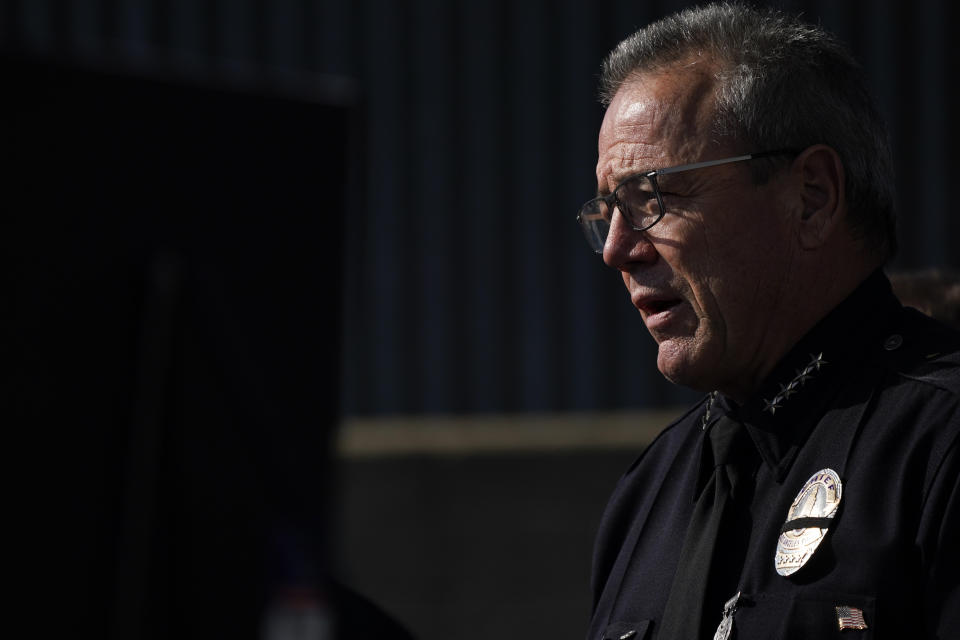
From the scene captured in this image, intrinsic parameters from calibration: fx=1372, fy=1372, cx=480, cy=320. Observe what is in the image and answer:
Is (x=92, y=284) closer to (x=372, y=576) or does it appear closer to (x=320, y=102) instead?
(x=320, y=102)

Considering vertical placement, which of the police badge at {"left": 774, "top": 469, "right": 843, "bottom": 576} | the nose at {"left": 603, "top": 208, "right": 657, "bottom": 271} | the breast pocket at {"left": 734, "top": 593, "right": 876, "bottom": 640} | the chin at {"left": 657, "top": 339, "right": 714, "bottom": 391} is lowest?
the breast pocket at {"left": 734, "top": 593, "right": 876, "bottom": 640}

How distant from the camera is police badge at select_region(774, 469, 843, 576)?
170cm

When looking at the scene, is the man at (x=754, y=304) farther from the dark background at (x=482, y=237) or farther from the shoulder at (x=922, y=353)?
the dark background at (x=482, y=237)

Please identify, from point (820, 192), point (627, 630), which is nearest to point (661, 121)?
point (820, 192)

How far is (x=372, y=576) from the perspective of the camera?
6.67 metres

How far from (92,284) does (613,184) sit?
3.07 feet

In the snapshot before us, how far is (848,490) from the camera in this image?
171cm

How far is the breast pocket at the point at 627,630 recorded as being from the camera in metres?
1.96

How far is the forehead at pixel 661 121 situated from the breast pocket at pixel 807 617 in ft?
2.18

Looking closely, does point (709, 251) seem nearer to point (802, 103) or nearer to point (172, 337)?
point (802, 103)

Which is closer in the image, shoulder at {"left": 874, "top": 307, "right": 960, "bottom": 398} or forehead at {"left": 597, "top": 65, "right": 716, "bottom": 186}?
shoulder at {"left": 874, "top": 307, "right": 960, "bottom": 398}

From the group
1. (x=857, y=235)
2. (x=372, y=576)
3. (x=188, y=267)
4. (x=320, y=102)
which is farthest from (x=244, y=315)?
(x=372, y=576)

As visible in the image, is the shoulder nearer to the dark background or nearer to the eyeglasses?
the eyeglasses

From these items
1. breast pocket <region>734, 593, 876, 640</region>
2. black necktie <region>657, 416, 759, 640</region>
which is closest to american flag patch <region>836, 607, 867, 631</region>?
breast pocket <region>734, 593, 876, 640</region>
